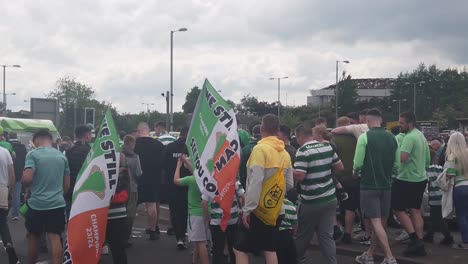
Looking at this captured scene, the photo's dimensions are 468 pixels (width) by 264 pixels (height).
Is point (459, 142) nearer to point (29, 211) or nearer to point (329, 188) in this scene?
point (329, 188)

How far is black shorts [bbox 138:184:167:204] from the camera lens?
11.1 metres

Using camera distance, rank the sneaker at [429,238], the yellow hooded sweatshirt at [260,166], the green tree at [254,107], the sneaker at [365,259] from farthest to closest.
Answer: the green tree at [254,107]
the sneaker at [429,238]
the sneaker at [365,259]
the yellow hooded sweatshirt at [260,166]

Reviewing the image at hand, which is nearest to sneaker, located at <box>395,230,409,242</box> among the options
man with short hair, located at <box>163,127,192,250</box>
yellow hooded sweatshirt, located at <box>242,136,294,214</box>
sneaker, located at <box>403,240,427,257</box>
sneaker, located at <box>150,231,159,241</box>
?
sneaker, located at <box>403,240,427,257</box>

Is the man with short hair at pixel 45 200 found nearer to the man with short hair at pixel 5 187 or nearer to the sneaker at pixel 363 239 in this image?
the man with short hair at pixel 5 187

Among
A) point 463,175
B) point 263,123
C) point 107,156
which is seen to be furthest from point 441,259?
point 107,156

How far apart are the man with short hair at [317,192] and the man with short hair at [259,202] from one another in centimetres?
96

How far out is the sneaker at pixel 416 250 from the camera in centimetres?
857

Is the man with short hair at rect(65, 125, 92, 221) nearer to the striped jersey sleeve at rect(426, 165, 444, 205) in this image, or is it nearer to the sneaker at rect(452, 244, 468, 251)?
the striped jersey sleeve at rect(426, 165, 444, 205)

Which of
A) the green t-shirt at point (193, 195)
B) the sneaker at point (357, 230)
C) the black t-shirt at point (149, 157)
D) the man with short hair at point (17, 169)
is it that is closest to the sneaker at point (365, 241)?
the sneaker at point (357, 230)

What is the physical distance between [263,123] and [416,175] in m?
3.25

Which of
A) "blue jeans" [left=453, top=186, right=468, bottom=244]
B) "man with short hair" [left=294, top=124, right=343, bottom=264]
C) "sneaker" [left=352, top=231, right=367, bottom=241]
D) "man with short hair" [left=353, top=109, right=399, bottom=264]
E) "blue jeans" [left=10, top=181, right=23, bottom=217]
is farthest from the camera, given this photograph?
"blue jeans" [left=10, top=181, right=23, bottom=217]

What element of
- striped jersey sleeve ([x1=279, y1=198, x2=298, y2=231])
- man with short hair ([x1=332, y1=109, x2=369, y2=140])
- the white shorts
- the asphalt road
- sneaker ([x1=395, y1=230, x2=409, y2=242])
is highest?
man with short hair ([x1=332, y1=109, x2=369, y2=140])

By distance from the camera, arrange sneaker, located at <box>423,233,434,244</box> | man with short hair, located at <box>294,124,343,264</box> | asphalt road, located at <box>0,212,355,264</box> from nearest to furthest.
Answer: man with short hair, located at <box>294,124,343,264</box>, asphalt road, located at <box>0,212,355,264</box>, sneaker, located at <box>423,233,434,244</box>

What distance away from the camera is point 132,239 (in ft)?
36.2
